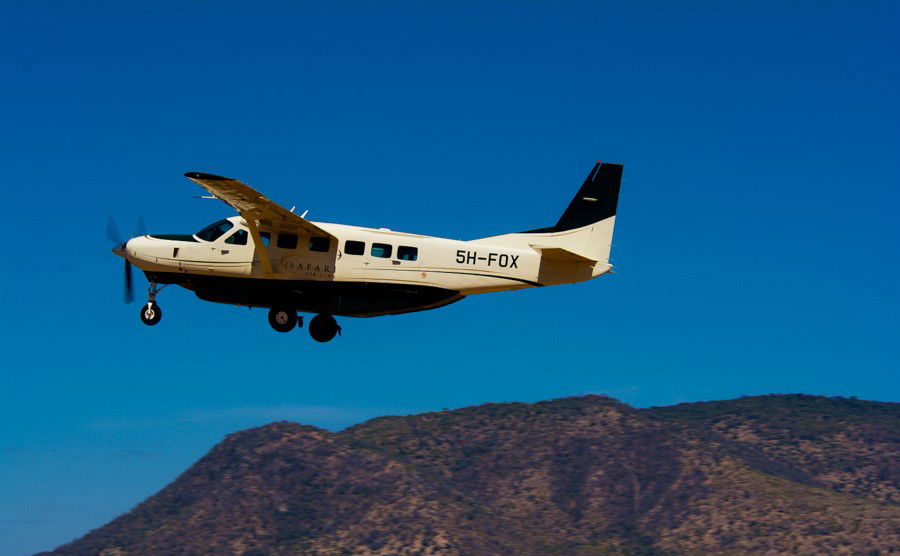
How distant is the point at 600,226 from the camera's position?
153ft

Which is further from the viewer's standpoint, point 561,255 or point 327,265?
point 561,255

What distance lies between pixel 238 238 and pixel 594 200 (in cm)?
1388

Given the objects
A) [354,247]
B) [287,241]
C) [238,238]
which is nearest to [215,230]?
[238,238]

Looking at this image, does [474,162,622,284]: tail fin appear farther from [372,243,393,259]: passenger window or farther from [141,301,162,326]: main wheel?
[141,301,162,326]: main wheel

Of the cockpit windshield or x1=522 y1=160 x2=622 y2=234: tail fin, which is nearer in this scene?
the cockpit windshield

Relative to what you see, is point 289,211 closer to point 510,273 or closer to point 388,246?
point 388,246

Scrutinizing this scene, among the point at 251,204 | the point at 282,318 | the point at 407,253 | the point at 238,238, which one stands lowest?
the point at 282,318

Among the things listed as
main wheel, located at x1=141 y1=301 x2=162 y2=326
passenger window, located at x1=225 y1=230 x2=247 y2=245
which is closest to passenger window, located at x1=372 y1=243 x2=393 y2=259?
passenger window, located at x1=225 y1=230 x2=247 y2=245

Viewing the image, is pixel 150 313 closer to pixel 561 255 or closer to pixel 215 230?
pixel 215 230

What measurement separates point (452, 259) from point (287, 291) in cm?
622

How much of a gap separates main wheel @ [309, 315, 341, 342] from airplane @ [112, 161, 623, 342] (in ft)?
2.42

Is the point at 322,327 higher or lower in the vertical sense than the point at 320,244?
lower

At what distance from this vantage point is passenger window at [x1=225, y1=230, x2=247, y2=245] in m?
44.2

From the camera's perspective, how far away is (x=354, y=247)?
144ft
